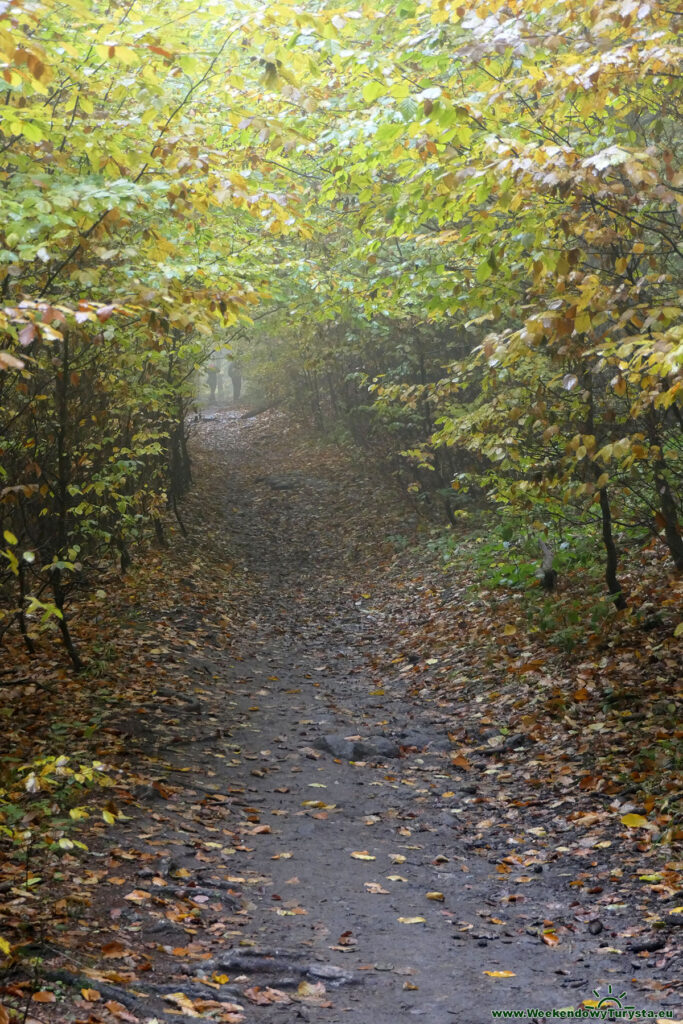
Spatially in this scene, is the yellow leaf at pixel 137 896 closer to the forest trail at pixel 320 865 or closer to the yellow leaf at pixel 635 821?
the forest trail at pixel 320 865

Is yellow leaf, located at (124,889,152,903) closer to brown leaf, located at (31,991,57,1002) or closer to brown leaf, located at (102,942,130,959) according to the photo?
brown leaf, located at (102,942,130,959)

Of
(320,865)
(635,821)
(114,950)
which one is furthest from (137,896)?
(635,821)

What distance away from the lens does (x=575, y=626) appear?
8492mm

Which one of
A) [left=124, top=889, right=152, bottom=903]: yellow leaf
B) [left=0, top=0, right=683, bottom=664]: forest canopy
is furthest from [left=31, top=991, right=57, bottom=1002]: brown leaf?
[left=0, top=0, right=683, bottom=664]: forest canopy

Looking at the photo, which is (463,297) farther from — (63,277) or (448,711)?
(448,711)

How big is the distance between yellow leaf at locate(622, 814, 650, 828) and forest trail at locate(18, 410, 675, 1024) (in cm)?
40

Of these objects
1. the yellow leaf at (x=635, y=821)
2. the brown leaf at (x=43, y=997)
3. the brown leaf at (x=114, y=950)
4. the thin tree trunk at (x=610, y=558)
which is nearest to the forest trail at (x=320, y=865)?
the brown leaf at (x=114, y=950)

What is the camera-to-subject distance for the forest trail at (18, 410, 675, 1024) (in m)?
3.83

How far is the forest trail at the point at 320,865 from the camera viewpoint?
→ 383 centimetres

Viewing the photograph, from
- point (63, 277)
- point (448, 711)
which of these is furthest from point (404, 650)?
point (63, 277)

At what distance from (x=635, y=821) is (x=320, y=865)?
2.12 m

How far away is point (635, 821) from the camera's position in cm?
537

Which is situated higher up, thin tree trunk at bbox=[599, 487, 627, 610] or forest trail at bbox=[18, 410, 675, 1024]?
thin tree trunk at bbox=[599, 487, 627, 610]

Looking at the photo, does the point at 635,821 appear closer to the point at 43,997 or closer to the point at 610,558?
the point at 610,558
